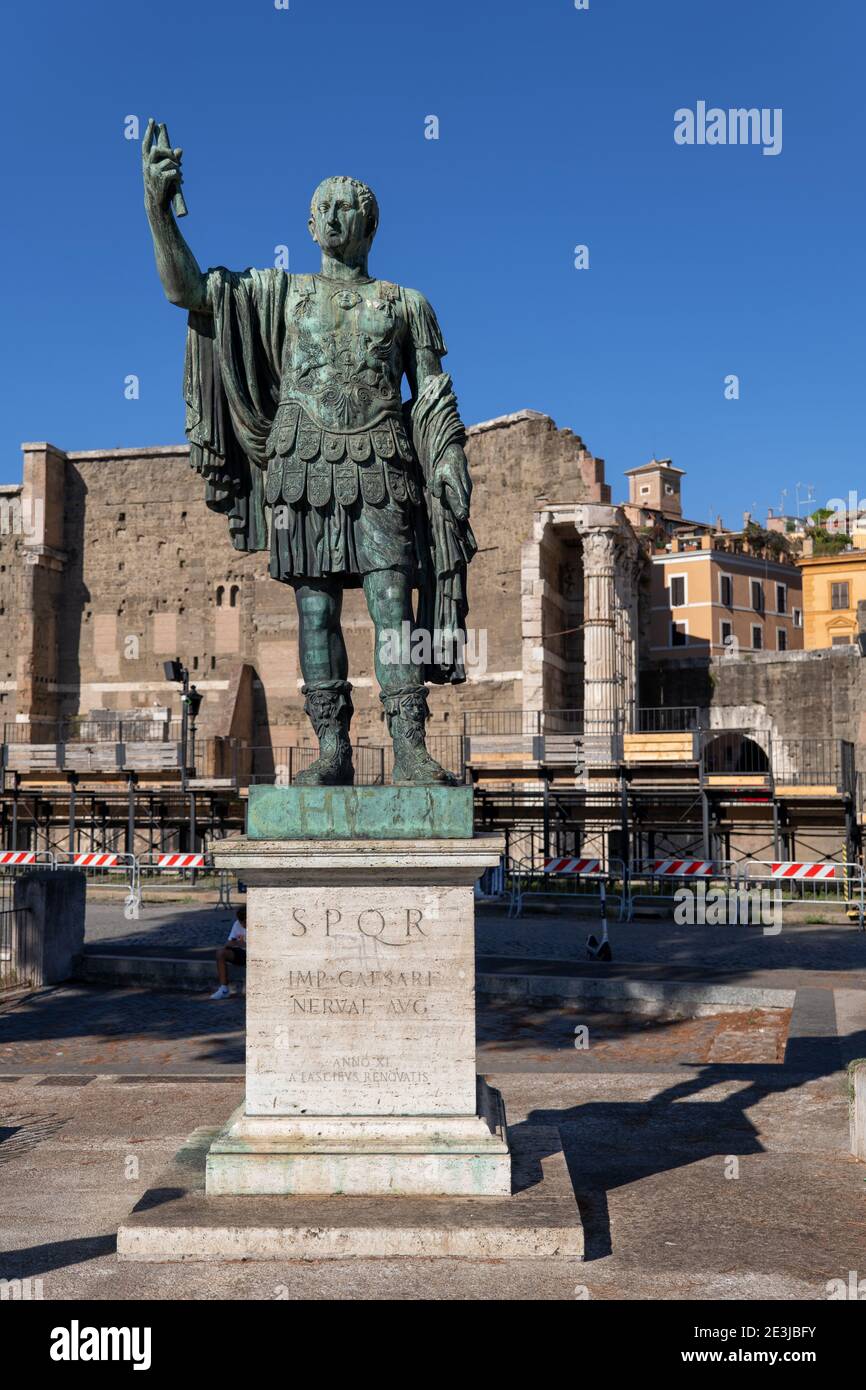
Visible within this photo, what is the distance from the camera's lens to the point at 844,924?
1956 centimetres

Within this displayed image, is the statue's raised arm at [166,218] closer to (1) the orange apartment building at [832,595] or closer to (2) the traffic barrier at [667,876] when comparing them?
(2) the traffic barrier at [667,876]

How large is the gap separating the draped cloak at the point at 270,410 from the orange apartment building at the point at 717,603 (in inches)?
1740

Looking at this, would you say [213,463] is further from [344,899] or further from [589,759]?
[589,759]

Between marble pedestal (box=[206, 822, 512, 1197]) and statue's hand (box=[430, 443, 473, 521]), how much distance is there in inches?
57.4

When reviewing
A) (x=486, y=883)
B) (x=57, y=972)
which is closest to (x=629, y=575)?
(x=486, y=883)

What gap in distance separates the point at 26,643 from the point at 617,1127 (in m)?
34.4

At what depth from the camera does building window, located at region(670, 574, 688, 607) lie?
167 feet

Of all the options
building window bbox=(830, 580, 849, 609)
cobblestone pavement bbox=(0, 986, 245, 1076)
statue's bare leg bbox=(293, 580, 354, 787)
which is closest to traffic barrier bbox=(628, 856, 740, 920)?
cobblestone pavement bbox=(0, 986, 245, 1076)

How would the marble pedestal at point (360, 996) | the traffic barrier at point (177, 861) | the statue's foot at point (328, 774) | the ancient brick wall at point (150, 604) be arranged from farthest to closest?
the ancient brick wall at point (150, 604) < the traffic barrier at point (177, 861) < the statue's foot at point (328, 774) < the marble pedestal at point (360, 996)

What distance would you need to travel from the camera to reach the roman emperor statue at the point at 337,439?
17.9ft

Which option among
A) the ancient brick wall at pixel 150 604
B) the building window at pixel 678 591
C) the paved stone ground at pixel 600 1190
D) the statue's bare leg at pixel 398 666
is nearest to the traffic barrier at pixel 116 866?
the paved stone ground at pixel 600 1190

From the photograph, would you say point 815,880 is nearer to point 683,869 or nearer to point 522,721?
point 683,869

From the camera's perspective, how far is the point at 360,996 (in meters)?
4.95

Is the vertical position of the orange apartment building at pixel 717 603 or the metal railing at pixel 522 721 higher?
the orange apartment building at pixel 717 603
